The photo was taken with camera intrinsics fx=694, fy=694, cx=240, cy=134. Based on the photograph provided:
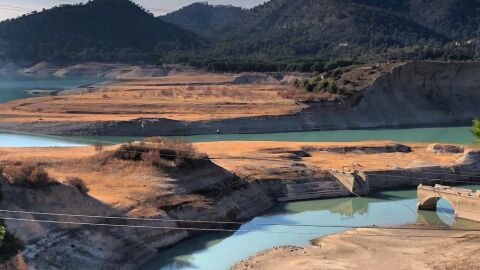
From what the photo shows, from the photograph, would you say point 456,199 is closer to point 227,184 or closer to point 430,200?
point 430,200

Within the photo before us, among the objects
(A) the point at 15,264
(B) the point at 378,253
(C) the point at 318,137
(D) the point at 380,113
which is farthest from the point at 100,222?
(D) the point at 380,113

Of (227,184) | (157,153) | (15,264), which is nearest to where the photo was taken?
(15,264)

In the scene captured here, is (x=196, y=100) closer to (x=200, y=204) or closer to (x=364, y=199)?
(x=364, y=199)

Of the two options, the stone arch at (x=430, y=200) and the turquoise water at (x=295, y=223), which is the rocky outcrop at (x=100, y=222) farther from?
the stone arch at (x=430, y=200)

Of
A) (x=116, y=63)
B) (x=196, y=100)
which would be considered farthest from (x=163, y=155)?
(x=116, y=63)

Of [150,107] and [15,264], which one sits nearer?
[15,264]

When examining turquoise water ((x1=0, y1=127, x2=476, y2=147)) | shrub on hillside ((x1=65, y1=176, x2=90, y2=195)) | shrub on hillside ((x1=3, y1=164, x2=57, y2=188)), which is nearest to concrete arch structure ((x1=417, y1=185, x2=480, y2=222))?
shrub on hillside ((x1=65, y1=176, x2=90, y2=195))
